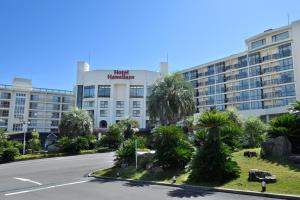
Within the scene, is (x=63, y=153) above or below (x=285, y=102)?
below

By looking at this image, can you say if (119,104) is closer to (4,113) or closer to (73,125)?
(4,113)

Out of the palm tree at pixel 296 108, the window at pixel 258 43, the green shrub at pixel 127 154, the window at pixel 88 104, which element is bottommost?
the green shrub at pixel 127 154

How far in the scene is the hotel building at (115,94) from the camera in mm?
92562

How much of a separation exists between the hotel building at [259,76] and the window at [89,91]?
33.2 metres

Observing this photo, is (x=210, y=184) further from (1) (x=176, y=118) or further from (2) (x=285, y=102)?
(2) (x=285, y=102)

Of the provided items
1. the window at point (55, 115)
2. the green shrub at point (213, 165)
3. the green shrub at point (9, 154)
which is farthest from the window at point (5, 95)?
the green shrub at point (213, 165)

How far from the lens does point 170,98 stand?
121ft

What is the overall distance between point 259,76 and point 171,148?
60.9 m

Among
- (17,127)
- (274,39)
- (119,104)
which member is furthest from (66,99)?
(274,39)

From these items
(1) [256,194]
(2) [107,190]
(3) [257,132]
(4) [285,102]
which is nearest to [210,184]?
(1) [256,194]

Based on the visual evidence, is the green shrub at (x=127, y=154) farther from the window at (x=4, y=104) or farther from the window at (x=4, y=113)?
the window at (x=4, y=104)

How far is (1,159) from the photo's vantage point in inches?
1583

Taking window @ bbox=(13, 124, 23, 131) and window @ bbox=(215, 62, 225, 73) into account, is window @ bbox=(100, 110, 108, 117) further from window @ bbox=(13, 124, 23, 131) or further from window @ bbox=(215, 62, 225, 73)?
window @ bbox=(215, 62, 225, 73)

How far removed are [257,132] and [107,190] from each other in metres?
18.3
